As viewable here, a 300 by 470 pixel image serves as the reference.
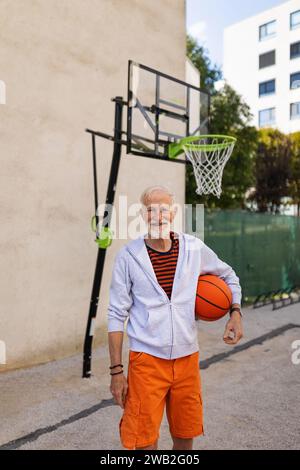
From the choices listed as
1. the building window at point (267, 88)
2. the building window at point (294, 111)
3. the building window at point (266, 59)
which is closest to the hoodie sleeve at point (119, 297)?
the building window at point (294, 111)

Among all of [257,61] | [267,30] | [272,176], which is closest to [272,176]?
[272,176]

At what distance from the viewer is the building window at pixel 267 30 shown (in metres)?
35.8

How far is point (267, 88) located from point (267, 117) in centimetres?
214

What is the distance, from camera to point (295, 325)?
8.45m

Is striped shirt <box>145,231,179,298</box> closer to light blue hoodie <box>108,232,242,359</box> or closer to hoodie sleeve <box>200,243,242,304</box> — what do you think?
light blue hoodie <box>108,232,242,359</box>

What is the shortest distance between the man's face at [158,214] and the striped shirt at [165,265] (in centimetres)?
11

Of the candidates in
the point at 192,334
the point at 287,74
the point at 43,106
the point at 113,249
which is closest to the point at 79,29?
→ the point at 43,106

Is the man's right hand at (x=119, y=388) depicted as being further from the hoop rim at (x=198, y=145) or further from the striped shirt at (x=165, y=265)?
the hoop rim at (x=198, y=145)

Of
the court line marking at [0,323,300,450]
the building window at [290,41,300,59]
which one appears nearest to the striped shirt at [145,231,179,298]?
the court line marking at [0,323,300,450]

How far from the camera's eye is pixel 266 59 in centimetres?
3581

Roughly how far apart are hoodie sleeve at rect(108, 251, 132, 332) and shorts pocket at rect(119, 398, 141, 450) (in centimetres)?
44
